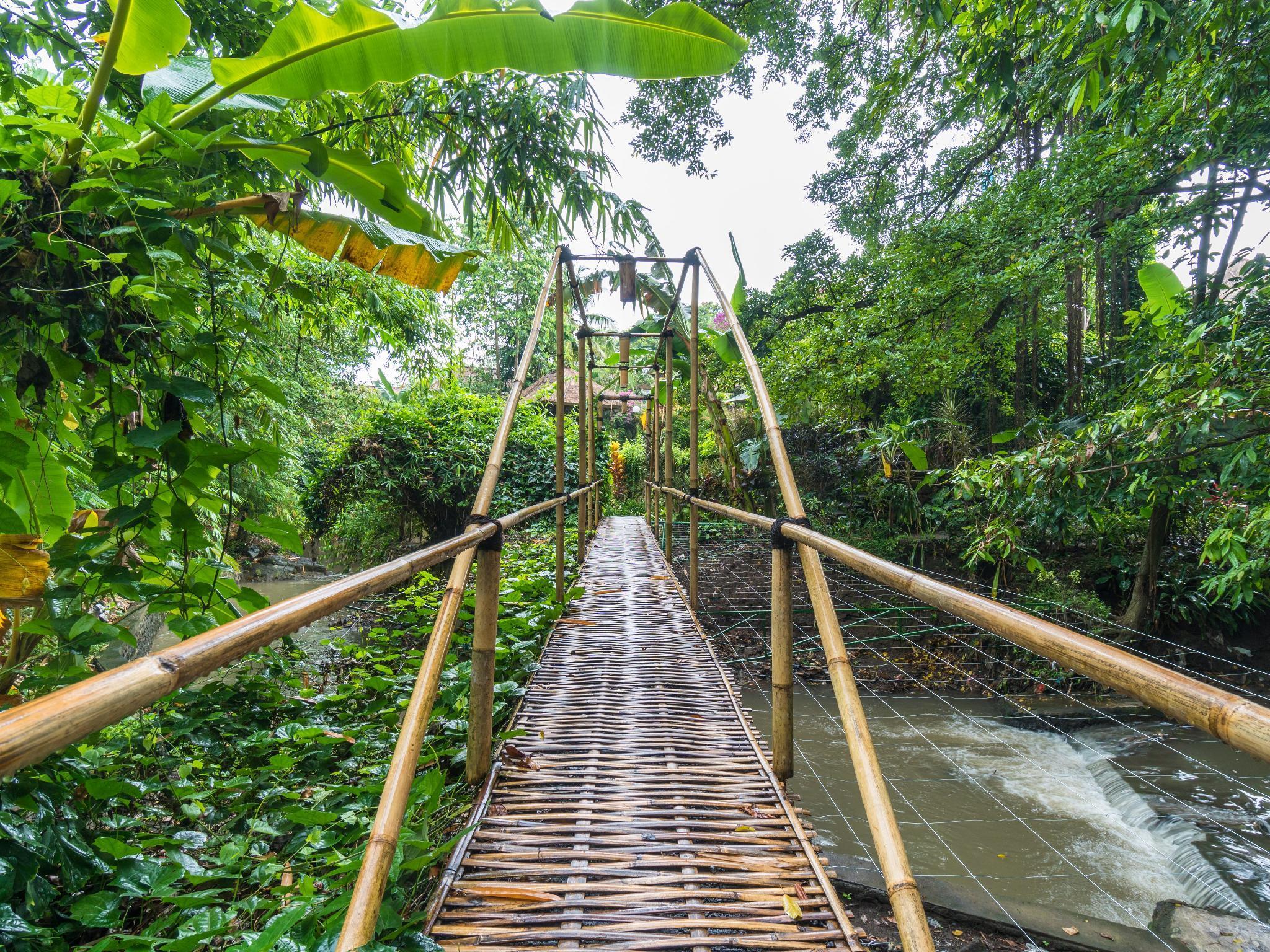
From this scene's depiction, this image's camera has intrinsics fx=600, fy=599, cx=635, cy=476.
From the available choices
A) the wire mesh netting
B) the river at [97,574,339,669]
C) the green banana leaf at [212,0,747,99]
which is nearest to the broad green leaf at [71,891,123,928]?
the river at [97,574,339,669]

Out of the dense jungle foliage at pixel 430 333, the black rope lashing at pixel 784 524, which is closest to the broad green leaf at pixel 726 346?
the dense jungle foliage at pixel 430 333

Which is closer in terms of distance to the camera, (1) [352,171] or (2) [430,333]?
(1) [352,171]

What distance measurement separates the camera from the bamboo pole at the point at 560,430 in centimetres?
291

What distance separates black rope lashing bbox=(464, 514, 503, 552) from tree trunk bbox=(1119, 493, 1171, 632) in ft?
19.2

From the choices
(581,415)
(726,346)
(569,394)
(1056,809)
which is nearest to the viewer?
(1056,809)

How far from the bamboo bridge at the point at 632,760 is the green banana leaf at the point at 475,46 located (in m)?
0.83

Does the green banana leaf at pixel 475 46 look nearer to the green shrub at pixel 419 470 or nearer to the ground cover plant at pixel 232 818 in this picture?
the ground cover plant at pixel 232 818

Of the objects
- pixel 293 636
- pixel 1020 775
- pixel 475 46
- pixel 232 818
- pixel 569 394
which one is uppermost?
pixel 569 394

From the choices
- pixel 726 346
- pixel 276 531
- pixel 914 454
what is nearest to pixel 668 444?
pixel 726 346

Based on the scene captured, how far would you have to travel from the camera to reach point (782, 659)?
1.45m

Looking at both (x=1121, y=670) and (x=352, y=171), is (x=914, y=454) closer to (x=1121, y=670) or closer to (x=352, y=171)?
(x=352, y=171)

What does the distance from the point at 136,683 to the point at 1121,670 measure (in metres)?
0.68

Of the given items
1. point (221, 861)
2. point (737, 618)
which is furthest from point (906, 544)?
point (221, 861)

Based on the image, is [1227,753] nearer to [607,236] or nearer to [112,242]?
[607,236]
